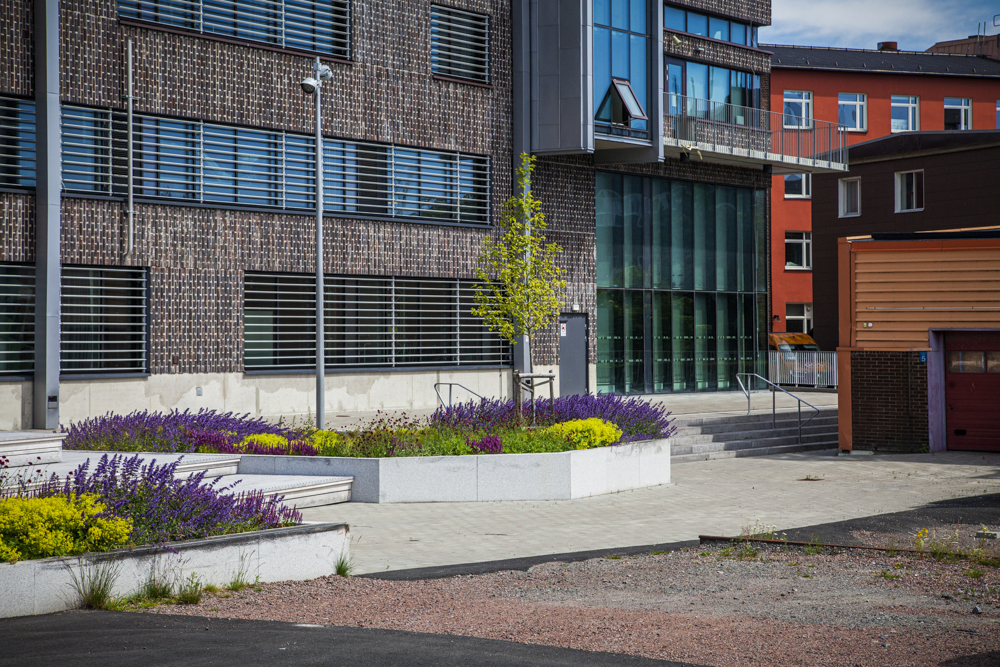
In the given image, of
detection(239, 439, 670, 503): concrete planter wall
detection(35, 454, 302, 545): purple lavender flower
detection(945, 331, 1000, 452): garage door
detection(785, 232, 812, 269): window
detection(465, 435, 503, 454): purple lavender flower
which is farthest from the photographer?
detection(785, 232, 812, 269): window

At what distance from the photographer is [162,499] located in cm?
885

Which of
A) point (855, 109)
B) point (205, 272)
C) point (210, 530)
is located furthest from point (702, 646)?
A: point (855, 109)

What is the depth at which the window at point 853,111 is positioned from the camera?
54.2m

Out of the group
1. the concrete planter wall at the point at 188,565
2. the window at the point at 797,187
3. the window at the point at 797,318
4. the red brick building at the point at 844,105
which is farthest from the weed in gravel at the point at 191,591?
the window at the point at 797,187

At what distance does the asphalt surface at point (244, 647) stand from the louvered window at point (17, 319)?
14.8m

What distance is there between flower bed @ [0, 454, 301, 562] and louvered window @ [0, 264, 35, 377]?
11.8 meters

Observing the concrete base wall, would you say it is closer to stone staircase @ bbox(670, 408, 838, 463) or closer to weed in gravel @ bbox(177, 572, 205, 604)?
stone staircase @ bbox(670, 408, 838, 463)

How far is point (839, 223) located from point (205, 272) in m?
28.7

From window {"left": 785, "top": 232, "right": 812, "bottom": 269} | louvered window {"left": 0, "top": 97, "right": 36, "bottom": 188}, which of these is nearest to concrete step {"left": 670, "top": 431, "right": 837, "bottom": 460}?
louvered window {"left": 0, "top": 97, "right": 36, "bottom": 188}

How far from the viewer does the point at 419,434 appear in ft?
52.3

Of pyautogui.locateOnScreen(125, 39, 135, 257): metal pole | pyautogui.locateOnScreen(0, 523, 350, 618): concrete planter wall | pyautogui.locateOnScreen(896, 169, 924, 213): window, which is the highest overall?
pyautogui.locateOnScreen(896, 169, 924, 213): window

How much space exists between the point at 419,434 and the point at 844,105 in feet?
146

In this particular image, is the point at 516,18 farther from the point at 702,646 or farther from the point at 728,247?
the point at 702,646

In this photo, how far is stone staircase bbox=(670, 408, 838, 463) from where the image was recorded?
21703 mm
